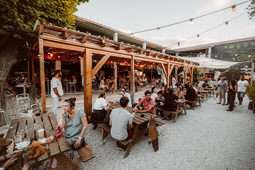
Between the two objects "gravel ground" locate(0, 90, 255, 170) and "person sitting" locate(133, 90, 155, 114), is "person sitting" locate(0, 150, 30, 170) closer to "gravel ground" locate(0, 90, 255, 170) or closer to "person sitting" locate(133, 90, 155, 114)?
"gravel ground" locate(0, 90, 255, 170)

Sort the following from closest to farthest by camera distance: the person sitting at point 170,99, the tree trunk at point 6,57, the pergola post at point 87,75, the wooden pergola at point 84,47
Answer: the wooden pergola at point 84,47 → the tree trunk at point 6,57 → the pergola post at point 87,75 → the person sitting at point 170,99

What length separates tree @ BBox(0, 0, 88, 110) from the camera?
10.1 ft

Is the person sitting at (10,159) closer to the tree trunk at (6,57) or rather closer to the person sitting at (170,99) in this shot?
the tree trunk at (6,57)

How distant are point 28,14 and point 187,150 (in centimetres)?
618

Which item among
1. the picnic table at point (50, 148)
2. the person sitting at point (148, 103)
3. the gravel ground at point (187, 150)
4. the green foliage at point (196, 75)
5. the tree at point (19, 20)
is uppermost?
the tree at point (19, 20)

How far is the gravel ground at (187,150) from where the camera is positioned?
2365 mm

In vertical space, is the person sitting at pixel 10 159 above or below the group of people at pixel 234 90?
below

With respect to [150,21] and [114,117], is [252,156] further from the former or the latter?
[150,21]

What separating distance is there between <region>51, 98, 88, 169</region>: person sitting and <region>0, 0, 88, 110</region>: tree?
2.97 m

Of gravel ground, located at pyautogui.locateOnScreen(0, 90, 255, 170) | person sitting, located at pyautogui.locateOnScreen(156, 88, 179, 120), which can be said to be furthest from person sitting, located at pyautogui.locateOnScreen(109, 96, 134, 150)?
person sitting, located at pyautogui.locateOnScreen(156, 88, 179, 120)

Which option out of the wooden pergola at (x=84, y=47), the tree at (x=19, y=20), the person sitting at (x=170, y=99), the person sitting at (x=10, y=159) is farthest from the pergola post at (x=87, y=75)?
the person sitting at (x=170, y=99)

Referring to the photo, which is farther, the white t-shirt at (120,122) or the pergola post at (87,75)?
the pergola post at (87,75)

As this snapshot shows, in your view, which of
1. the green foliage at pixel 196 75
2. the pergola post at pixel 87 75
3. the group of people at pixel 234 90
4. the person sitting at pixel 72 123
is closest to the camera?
the person sitting at pixel 72 123

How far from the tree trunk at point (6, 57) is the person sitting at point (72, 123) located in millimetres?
3380
